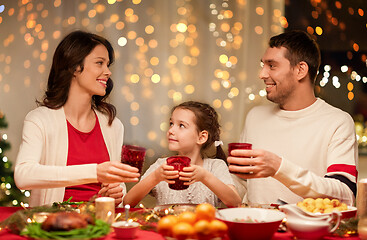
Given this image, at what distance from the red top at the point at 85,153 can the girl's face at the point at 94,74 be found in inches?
9.6

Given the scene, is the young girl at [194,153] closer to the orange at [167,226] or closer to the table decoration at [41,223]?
the table decoration at [41,223]

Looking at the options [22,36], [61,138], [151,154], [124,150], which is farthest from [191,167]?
[22,36]

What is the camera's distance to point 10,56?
3838 mm

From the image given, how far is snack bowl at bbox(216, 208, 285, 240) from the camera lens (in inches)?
58.6

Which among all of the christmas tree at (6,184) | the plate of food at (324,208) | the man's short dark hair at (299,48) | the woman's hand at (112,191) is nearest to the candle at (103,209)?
the woman's hand at (112,191)

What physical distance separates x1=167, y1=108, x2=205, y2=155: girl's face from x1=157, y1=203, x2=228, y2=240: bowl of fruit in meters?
1.30

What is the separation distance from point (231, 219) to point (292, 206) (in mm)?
236

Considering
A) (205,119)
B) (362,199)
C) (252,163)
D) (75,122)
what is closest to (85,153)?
(75,122)

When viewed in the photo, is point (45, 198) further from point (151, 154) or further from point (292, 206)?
point (292, 206)

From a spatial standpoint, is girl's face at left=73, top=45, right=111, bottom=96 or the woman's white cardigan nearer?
the woman's white cardigan

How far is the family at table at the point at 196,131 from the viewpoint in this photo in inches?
98.7

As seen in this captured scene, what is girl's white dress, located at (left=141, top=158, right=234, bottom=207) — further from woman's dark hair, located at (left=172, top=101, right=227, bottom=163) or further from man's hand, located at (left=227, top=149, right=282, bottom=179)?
man's hand, located at (left=227, top=149, right=282, bottom=179)

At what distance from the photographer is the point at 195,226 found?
4.55 ft

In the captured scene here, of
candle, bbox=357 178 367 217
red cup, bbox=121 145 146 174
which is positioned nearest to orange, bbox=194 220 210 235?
red cup, bbox=121 145 146 174
